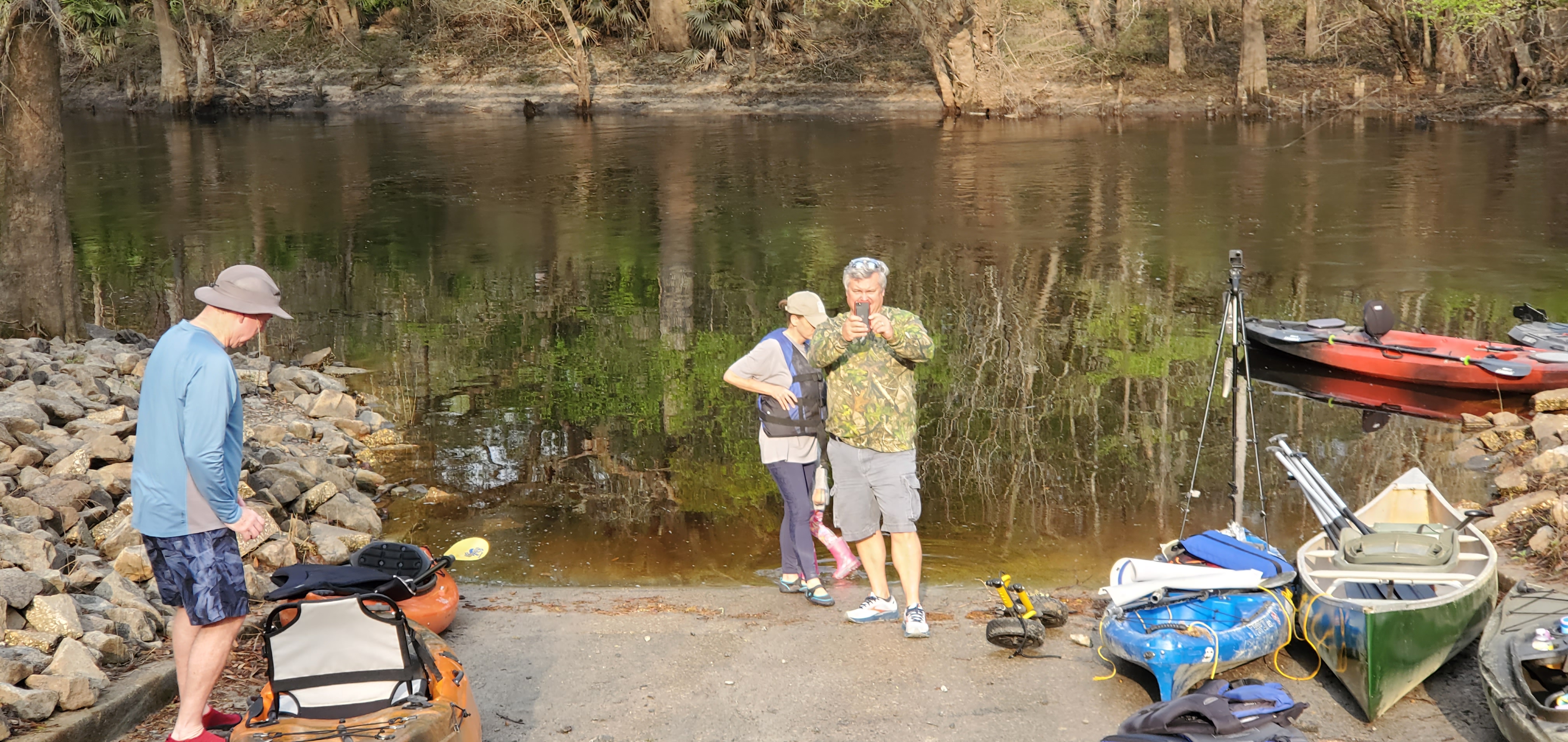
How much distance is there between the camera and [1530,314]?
14336 mm

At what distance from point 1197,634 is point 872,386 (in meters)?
1.85

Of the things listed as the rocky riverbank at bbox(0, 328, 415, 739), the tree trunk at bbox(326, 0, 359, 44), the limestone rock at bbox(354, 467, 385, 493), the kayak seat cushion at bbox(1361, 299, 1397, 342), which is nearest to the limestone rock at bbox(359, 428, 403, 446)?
the rocky riverbank at bbox(0, 328, 415, 739)

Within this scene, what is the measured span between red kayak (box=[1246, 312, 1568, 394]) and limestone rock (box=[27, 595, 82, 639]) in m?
11.2

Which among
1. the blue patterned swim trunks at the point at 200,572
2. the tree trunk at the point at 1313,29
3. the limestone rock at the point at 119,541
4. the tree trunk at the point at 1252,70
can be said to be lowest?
the limestone rock at the point at 119,541

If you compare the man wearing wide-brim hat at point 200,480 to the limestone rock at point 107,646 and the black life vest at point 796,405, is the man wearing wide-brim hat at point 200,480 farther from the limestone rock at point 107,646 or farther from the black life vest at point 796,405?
the black life vest at point 796,405

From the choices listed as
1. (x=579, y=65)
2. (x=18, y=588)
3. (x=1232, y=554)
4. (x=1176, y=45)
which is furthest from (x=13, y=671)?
(x=579, y=65)

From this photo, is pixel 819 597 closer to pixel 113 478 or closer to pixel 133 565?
pixel 133 565

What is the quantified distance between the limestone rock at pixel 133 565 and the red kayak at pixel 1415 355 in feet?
34.7

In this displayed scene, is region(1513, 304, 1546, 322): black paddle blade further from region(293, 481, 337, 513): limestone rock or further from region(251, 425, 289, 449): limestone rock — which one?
region(251, 425, 289, 449): limestone rock

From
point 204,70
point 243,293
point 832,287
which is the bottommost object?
point 832,287

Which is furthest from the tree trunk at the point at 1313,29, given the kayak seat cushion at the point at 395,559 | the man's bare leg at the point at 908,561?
the kayak seat cushion at the point at 395,559

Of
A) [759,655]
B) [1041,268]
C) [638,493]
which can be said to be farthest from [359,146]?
[759,655]

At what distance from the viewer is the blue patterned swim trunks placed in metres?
5.06

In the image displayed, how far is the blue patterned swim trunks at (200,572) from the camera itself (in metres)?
5.06
